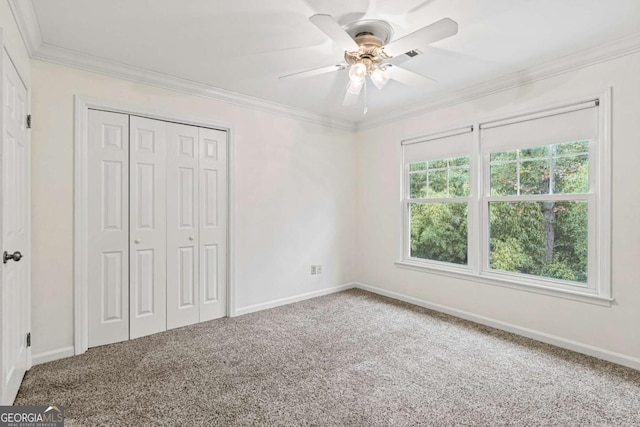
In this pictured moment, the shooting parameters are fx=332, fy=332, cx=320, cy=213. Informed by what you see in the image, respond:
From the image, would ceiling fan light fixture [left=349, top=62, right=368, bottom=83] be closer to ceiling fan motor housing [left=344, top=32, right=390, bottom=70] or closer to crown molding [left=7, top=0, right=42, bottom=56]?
ceiling fan motor housing [left=344, top=32, right=390, bottom=70]

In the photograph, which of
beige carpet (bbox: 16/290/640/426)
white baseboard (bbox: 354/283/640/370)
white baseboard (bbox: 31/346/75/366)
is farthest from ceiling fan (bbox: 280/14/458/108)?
white baseboard (bbox: 31/346/75/366)

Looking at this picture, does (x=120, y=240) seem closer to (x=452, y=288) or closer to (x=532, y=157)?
(x=452, y=288)

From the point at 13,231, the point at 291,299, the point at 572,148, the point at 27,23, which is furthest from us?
the point at 291,299

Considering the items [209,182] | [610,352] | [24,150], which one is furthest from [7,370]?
[610,352]

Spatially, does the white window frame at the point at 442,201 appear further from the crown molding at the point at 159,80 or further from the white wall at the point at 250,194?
the crown molding at the point at 159,80

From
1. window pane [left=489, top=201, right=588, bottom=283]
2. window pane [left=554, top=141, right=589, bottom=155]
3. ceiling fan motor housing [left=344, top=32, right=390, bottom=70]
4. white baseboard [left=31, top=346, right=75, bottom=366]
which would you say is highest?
ceiling fan motor housing [left=344, top=32, right=390, bottom=70]

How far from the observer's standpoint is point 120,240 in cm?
292

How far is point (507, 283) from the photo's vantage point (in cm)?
318

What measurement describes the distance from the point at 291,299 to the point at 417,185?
82.7 inches

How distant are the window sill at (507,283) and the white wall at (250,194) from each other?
110 centimetres

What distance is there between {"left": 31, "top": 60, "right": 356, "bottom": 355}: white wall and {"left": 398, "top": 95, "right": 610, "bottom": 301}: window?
3.57 feet

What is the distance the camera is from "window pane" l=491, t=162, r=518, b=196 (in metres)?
3.20

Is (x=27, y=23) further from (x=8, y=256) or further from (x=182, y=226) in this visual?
(x=182, y=226)

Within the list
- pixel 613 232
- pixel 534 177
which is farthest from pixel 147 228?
pixel 613 232
